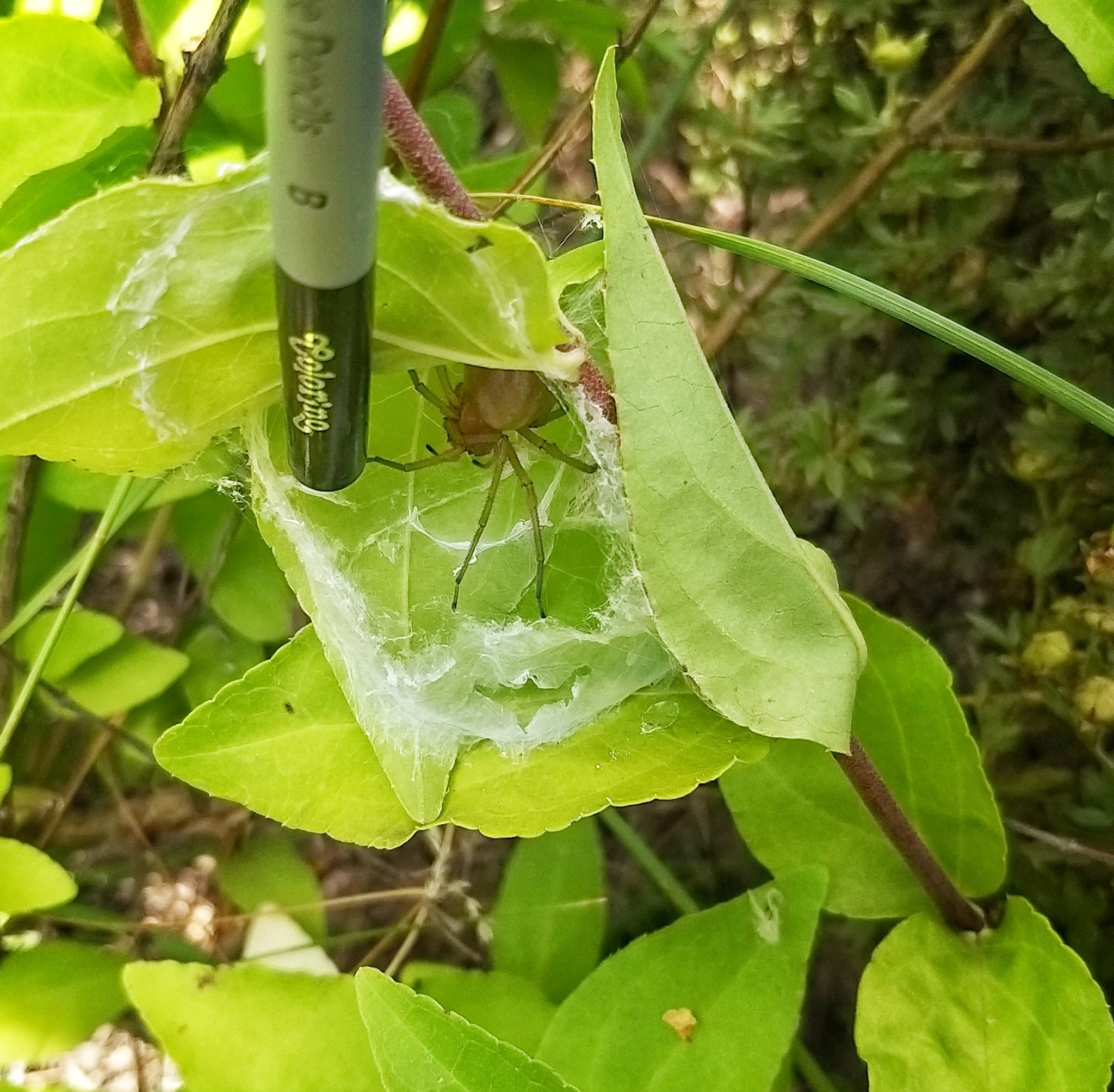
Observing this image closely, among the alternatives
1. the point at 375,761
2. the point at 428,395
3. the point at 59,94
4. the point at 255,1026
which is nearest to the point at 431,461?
Answer: the point at 428,395

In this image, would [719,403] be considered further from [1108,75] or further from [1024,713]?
[1024,713]

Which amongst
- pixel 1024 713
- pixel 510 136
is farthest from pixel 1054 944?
pixel 510 136

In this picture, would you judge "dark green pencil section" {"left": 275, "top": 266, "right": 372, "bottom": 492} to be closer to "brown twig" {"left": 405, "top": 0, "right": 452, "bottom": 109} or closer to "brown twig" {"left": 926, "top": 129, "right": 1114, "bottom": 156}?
"brown twig" {"left": 405, "top": 0, "right": 452, "bottom": 109}

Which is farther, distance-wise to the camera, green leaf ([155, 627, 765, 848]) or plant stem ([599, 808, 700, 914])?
plant stem ([599, 808, 700, 914])

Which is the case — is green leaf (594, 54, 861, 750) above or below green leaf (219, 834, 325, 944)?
above

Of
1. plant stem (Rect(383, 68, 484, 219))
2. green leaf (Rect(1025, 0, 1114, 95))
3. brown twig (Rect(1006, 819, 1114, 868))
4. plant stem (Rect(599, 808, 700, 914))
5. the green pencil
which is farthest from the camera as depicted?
plant stem (Rect(599, 808, 700, 914))

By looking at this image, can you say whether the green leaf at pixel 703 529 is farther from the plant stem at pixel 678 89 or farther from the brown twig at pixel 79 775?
the brown twig at pixel 79 775

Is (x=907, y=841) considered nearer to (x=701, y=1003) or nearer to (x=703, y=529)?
(x=701, y=1003)

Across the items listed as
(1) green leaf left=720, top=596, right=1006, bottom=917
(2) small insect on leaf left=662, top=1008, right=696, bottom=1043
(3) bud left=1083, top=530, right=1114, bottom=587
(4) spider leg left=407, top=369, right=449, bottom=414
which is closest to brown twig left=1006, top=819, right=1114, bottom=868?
(1) green leaf left=720, top=596, right=1006, bottom=917
